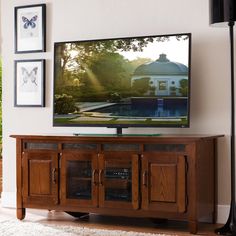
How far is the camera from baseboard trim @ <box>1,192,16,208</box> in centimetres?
551

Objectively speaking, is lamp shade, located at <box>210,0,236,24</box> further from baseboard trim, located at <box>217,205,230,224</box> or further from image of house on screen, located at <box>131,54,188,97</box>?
baseboard trim, located at <box>217,205,230,224</box>

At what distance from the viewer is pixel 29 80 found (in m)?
5.45

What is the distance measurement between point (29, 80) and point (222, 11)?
2.07m

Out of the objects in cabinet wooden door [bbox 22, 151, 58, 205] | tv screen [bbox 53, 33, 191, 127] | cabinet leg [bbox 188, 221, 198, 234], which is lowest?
cabinet leg [bbox 188, 221, 198, 234]

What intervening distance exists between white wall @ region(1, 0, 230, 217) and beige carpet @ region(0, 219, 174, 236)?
1017mm

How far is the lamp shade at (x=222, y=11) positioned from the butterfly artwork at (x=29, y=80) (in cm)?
191

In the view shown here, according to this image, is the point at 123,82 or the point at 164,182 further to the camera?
the point at 123,82

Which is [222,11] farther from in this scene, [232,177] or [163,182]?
[163,182]

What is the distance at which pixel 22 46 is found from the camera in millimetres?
5500

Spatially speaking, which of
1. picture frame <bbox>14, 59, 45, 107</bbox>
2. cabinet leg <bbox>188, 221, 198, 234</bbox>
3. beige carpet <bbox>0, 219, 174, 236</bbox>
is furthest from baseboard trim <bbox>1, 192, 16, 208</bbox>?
cabinet leg <bbox>188, 221, 198, 234</bbox>

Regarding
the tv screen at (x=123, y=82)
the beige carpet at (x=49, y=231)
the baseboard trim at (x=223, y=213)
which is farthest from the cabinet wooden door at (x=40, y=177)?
the baseboard trim at (x=223, y=213)

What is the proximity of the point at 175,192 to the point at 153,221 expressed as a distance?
20.6 inches

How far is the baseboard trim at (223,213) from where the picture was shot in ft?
15.3

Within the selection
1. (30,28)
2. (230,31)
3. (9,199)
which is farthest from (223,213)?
(30,28)
